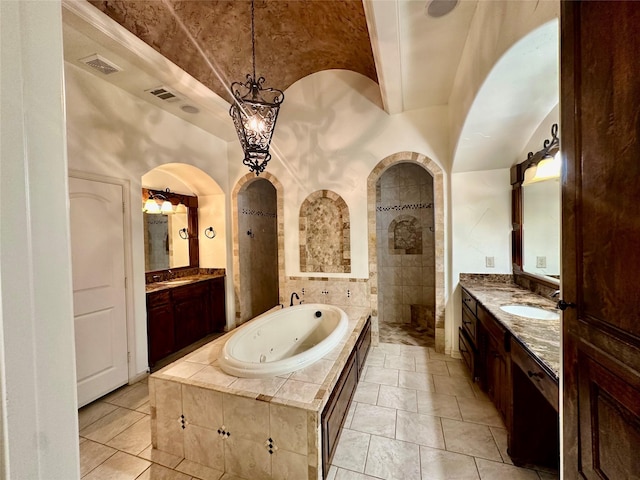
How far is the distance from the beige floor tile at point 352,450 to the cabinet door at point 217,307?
2.60 m

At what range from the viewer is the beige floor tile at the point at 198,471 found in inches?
65.4

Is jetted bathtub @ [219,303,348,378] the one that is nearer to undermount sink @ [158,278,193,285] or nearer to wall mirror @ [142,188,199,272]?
undermount sink @ [158,278,193,285]

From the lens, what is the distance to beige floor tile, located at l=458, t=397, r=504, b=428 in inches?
82.8

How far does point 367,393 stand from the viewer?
98.4 inches

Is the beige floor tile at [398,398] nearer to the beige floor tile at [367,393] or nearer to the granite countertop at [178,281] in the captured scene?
the beige floor tile at [367,393]

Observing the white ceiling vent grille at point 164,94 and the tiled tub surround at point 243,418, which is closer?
the tiled tub surround at point 243,418

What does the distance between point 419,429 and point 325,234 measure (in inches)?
95.3

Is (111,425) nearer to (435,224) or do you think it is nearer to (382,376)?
(382,376)

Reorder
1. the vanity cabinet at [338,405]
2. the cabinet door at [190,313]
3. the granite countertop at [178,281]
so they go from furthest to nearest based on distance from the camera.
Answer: the cabinet door at [190,313] < the granite countertop at [178,281] < the vanity cabinet at [338,405]

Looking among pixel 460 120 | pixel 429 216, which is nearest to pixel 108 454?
pixel 460 120

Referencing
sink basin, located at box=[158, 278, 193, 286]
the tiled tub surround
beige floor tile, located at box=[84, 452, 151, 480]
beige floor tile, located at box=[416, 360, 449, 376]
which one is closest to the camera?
the tiled tub surround

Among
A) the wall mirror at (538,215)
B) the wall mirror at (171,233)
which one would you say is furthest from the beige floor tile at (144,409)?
the wall mirror at (538,215)

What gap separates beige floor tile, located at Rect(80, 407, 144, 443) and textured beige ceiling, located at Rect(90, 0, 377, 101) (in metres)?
3.18

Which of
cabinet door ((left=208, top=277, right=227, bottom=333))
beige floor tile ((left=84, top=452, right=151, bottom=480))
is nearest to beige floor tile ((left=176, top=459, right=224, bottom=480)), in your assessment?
beige floor tile ((left=84, top=452, right=151, bottom=480))
